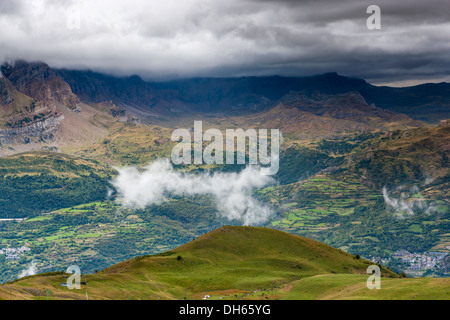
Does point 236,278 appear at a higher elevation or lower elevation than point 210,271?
higher

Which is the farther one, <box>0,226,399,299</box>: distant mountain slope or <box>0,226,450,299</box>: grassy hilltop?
<box>0,226,399,299</box>: distant mountain slope

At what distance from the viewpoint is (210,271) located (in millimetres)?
161375

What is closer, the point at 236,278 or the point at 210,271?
the point at 236,278

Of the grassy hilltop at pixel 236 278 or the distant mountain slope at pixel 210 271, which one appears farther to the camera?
the distant mountain slope at pixel 210 271

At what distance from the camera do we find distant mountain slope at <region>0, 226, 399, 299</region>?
12544 cm

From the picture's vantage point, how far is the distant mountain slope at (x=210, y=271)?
125438 mm
